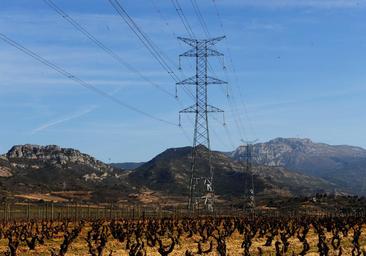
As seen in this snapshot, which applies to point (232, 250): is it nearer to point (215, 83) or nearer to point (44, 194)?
point (215, 83)

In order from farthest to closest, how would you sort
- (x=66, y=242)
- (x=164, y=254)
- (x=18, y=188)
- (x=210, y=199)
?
(x=18, y=188) → (x=210, y=199) → (x=66, y=242) → (x=164, y=254)

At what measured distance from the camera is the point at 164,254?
27922 mm

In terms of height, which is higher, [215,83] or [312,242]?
[215,83]

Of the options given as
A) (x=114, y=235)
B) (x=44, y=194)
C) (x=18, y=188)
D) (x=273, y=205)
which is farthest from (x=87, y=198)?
(x=114, y=235)

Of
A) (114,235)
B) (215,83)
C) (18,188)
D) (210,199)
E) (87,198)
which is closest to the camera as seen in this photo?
(114,235)

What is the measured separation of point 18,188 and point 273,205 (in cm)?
8459

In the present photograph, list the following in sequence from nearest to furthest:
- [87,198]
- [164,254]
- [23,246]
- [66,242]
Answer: [164,254] → [66,242] → [23,246] → [87,198]

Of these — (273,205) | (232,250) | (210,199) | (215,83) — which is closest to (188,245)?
(232,250)

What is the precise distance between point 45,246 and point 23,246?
53.3 inches

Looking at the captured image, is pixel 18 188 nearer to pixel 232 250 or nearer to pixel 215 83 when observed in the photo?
pixel 215 83

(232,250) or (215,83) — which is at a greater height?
(215,83)

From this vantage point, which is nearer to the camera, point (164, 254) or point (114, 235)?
point (164, 254)

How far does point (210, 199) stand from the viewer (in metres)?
92.4

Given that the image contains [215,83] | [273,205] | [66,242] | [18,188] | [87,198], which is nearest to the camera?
[66,242]
